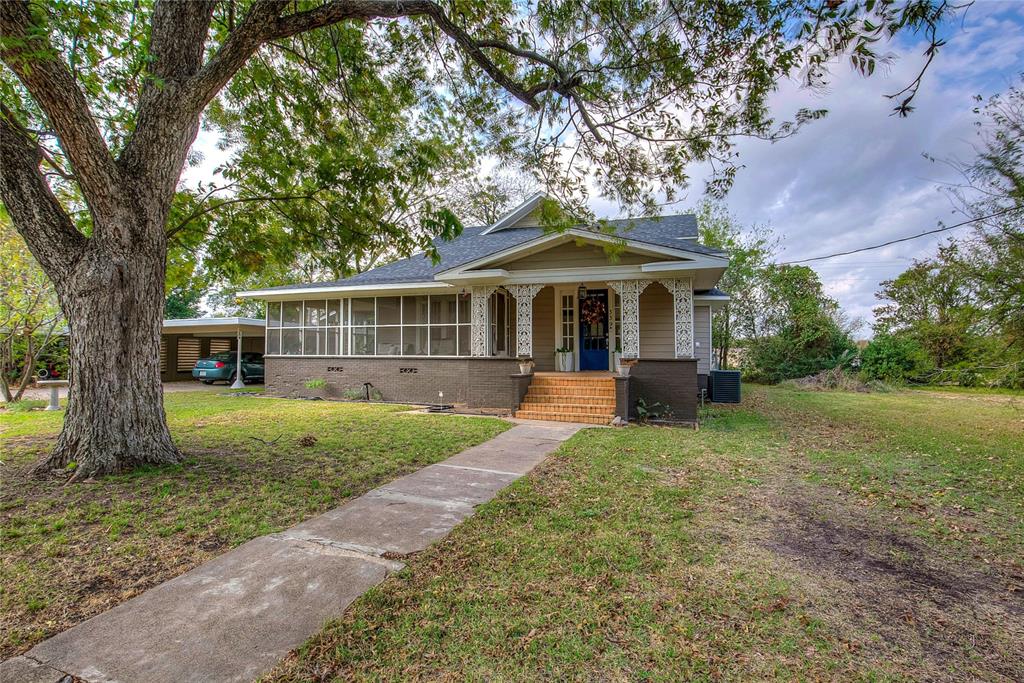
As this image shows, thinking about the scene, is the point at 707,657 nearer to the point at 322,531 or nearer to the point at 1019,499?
the point at 322,531

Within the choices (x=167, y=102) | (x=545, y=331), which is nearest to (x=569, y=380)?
(x=545, y=331)

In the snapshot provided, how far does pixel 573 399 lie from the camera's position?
9703 mm

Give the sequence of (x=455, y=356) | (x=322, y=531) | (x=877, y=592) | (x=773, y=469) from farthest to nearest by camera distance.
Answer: (x=455, y=356), (x=773, y=469), (x=322, y=531), (x=877, y=592)

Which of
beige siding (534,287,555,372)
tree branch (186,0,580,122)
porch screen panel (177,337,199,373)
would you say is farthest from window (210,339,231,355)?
tree branch (186,0,580,122)

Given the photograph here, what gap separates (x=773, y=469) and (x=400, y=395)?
9059 mm

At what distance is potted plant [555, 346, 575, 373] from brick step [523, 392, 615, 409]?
1.58 metres

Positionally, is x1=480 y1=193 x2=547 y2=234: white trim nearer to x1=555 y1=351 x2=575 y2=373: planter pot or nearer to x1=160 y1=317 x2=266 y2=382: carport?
x1=555 y1=351 x2=575 y2=373: planter pot

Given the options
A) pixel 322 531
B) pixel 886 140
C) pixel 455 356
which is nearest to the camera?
pixel 322 531

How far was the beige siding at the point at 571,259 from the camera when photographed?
382 inches

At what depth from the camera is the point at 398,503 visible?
13.8 ft

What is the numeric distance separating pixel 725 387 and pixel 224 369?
18.0 m

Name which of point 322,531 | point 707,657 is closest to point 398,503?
point 322,531

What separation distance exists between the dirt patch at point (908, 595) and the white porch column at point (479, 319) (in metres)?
7.49

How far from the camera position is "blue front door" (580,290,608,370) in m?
11.5
